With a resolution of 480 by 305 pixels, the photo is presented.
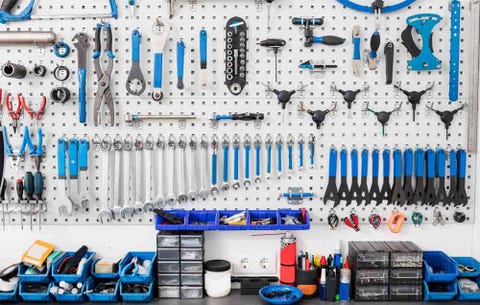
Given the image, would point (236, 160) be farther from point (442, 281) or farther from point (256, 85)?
point (442, 281)

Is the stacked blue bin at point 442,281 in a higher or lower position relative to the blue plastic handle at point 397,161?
lower

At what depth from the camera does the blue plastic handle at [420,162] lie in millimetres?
2150

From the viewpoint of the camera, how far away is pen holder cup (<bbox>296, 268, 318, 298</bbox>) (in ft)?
6.82

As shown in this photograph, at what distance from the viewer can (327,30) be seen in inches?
84.8

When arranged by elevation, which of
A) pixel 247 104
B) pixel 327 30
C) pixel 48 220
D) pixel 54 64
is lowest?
pixel 48 220

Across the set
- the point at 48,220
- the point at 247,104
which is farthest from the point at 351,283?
the point at 48,220

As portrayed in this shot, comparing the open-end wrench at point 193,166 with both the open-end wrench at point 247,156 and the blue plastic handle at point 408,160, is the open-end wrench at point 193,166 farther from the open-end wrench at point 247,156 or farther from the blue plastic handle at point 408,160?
the blue plastic handle at point 408,160

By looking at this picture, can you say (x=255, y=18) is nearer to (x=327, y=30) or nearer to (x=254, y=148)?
(x=327, y=30)

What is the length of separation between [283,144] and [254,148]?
0.13m

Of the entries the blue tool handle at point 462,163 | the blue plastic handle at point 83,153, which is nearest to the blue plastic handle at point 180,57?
the blue plastic handle at point 83,153

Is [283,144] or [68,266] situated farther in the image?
[283,144]

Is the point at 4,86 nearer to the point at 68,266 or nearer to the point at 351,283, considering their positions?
the point at 68,266

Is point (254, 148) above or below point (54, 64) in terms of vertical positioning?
below

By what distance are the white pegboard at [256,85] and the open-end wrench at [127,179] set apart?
5cm
